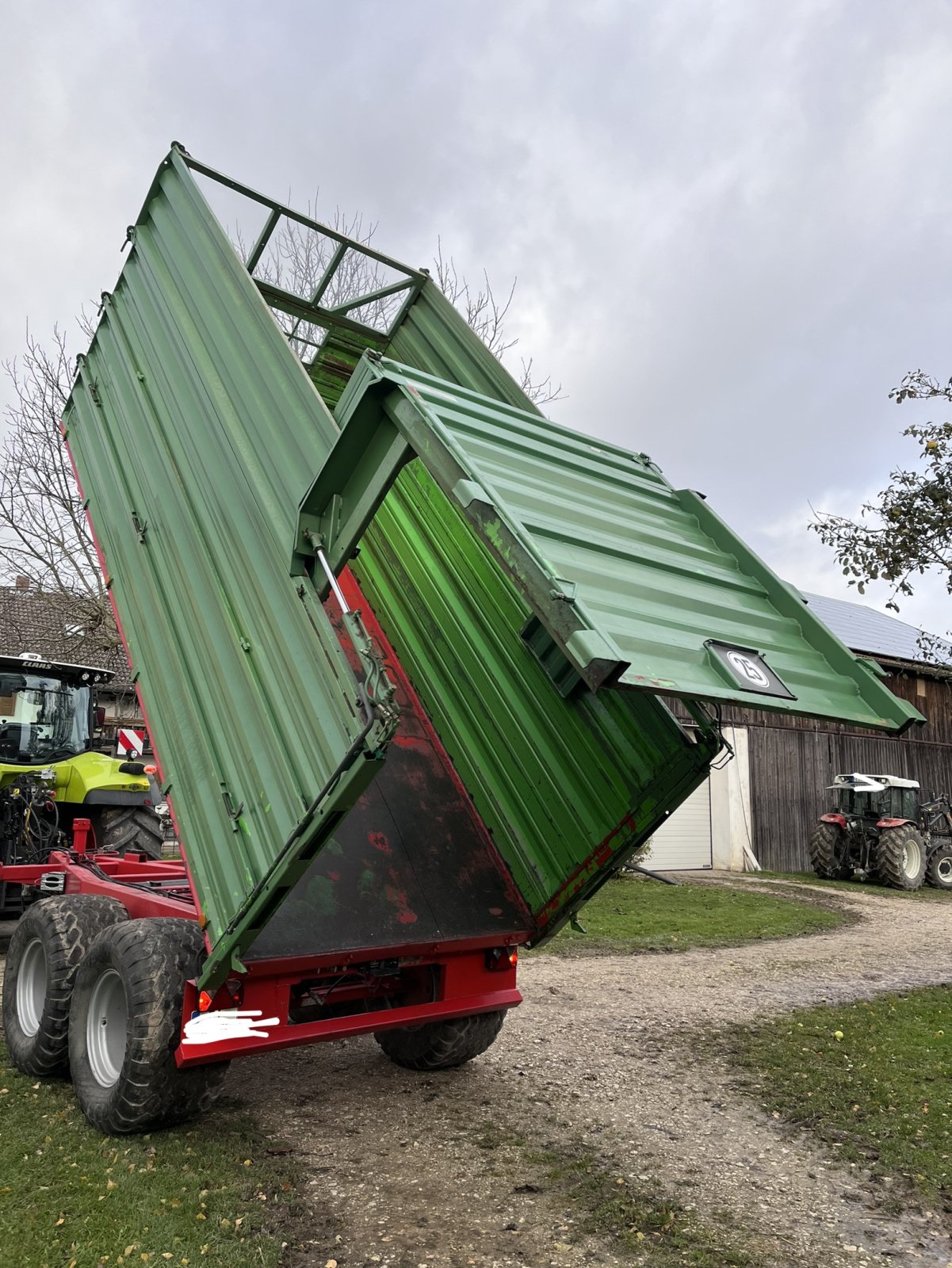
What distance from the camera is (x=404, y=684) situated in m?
5.32

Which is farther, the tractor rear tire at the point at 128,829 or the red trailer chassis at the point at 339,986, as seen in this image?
the tractor rear tire at the point at 128,829

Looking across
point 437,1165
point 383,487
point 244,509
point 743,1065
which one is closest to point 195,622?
point 244,509

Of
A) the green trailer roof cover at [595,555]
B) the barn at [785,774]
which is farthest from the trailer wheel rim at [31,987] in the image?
the barn at [785,774]

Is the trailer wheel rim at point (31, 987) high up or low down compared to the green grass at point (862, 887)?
up

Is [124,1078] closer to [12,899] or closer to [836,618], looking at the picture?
[12,899]

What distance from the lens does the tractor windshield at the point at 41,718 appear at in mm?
8062

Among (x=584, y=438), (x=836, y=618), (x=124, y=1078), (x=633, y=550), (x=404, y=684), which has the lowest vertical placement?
(x=124, y=1078)

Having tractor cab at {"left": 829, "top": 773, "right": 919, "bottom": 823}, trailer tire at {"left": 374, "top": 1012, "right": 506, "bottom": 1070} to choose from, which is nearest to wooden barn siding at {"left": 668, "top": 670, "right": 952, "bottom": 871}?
tractor cab at {"left": 829, "top": 773, "right": 919, "bottom": 823}

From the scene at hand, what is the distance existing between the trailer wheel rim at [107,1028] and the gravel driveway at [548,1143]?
0.78 meters

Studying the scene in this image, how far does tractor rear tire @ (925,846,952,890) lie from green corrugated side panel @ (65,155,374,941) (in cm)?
1777

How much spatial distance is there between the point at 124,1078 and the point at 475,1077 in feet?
6.98

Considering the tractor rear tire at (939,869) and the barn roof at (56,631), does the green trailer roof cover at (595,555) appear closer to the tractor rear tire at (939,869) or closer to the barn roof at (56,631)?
the barn roof at (56,631)

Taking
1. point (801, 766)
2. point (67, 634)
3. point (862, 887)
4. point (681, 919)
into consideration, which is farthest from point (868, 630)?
point (67, 634)

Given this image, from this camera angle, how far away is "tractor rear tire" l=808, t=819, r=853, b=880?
1728cm
